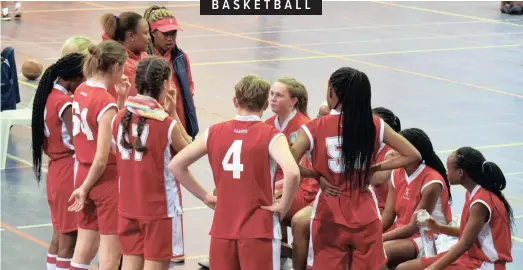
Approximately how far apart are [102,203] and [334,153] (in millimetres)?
1697

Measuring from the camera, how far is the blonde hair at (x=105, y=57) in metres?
6.96

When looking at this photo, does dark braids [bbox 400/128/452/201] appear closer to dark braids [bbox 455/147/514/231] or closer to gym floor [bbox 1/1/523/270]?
dark braids [bbox 455/147/514/231]

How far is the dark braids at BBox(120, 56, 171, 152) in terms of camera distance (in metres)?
6.54

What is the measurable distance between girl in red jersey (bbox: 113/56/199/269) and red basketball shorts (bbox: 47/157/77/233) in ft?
2.66

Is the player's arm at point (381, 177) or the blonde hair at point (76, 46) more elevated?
the blonde hair at point (76, 46)

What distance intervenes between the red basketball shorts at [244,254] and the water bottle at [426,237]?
A: 5.01 ft

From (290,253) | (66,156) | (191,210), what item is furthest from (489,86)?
(66,156)

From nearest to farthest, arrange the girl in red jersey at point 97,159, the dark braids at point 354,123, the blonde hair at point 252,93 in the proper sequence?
1. the blonde hair at point 252,93
2. the dark braids at point 354,123
3. the girl in red jersey at point 97,159

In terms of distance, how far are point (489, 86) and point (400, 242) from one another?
10290 mm

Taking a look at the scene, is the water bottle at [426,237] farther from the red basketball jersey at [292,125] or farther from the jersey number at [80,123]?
the jersey number at [80,123]

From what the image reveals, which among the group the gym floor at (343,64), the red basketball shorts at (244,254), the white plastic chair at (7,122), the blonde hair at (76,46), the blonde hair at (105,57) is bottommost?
the gym floor at (343,64)

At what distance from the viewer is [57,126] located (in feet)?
24.3

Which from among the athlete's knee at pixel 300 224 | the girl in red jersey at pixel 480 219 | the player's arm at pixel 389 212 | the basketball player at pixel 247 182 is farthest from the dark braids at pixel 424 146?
the basketball player at pixel 247 182

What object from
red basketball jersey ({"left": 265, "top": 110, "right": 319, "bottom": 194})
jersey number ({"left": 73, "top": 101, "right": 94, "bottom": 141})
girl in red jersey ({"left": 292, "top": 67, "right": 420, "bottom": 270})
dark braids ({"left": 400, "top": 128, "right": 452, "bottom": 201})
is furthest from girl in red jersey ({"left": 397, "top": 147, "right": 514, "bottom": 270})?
jersey number ({"left": 73, "top": 101, "right": 94, "bottom": 141})
